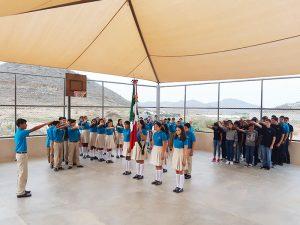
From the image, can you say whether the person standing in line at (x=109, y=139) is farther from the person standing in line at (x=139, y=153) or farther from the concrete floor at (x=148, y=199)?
the person standing in line at (x=139, y=153)

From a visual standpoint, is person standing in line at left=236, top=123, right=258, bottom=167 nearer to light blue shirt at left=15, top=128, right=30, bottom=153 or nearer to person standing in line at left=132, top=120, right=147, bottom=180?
person standing in line at left=132, top=120, right=147, bottom=180

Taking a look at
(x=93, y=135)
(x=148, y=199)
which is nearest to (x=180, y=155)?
(x=148, y=199)

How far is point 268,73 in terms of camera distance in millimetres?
8656

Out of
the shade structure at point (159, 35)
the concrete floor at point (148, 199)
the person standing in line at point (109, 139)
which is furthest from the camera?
the person standing in line at point (109, 139)

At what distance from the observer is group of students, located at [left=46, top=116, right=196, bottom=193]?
617cm

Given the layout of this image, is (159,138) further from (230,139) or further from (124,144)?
(230,139)

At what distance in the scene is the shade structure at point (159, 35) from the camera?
16.9ft

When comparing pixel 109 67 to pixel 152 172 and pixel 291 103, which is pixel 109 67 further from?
pixel 291 103

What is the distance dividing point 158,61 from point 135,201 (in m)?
5.34

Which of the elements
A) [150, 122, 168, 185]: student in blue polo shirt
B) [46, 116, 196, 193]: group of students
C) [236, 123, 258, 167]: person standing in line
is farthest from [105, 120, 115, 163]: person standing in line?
[236, 123, 258, 167]: person standing in line

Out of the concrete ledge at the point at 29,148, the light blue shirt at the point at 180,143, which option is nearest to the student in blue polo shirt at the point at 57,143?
the concrete ledge at the point at 29,148

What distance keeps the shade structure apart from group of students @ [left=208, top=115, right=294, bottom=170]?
1786mm

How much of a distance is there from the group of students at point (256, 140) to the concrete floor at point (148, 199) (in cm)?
96

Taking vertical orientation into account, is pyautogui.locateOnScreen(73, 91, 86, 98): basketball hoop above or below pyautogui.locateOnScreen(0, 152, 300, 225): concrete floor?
above
